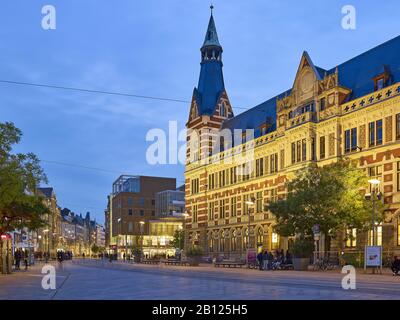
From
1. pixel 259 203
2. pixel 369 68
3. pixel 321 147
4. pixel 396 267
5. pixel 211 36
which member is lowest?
pixel 396 267

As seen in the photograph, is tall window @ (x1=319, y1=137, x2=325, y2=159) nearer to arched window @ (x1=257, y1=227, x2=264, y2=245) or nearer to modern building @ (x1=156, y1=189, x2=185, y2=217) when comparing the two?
arched window @ (x1=257, y1=227, x2=264, y2=245)

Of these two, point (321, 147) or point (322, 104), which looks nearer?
point (321, 147)

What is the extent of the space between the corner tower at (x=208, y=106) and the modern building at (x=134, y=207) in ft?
199

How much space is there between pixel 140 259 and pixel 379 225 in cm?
4373

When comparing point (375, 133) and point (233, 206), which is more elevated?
point (375, 133)

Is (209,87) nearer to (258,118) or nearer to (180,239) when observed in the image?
(258,118)

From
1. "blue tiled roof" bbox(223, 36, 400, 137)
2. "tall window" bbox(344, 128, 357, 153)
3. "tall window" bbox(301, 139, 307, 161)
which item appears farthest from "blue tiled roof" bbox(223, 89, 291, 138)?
"tall window" bbox(344, 128, 357, 153)

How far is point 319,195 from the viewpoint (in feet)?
136

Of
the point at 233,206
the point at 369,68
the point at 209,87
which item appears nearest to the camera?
the point at 369,68

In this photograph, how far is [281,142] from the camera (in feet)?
195

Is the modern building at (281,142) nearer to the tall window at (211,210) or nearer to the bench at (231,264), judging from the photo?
the tall window at (211,210)

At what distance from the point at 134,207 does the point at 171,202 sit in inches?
530

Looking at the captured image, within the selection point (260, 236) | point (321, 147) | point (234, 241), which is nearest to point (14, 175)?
point (321, 147)

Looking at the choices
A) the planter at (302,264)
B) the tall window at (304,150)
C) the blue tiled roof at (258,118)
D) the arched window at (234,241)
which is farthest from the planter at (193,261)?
the planter at (302,264)
